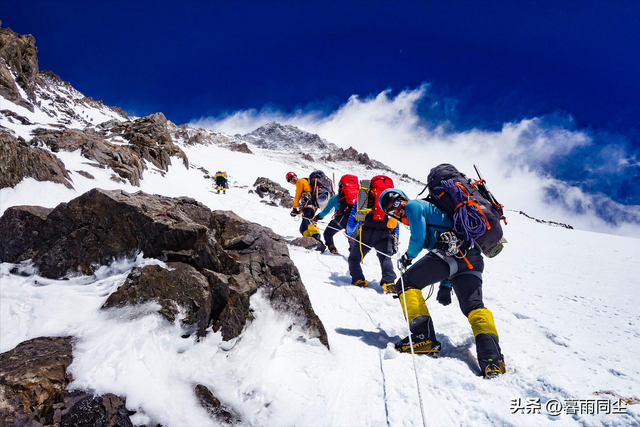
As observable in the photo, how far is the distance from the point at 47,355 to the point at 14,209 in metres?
2.25

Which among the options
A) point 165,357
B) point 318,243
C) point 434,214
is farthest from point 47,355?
point 318,243

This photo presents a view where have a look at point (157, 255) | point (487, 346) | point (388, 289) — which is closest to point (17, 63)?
point (157, 255)

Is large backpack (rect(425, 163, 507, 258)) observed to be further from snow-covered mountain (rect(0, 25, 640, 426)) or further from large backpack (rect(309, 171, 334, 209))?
large backpack (rect(309, 171, 334, 209))

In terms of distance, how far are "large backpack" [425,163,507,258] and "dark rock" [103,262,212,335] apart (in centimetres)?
271

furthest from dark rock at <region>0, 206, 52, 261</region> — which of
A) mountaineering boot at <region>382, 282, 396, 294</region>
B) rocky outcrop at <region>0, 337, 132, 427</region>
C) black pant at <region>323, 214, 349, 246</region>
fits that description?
black pant at <region>323, 214, 349, 246</region>

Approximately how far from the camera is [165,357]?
7.72ft

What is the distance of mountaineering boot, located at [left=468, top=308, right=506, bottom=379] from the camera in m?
2.66

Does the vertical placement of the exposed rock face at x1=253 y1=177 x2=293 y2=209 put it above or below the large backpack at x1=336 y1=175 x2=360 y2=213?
above

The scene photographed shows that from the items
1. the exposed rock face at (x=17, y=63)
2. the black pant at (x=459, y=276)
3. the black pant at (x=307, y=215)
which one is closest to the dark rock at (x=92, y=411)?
the black pant at (x=459, y=276)

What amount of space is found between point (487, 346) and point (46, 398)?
3409mm

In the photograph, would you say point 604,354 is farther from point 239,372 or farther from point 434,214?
point 239,372

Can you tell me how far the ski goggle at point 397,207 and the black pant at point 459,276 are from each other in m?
0.91

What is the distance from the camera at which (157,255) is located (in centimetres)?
303

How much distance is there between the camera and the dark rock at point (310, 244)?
7887 mm
